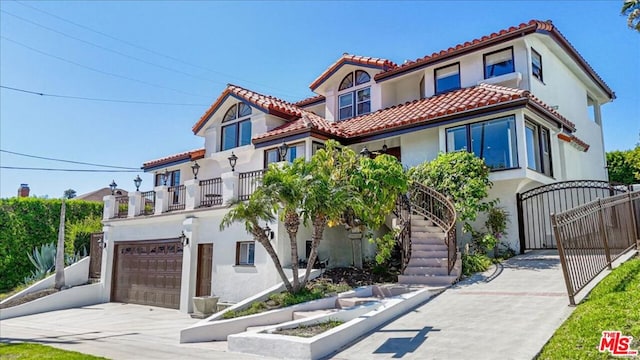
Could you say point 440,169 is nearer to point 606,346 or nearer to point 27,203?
point 606,346

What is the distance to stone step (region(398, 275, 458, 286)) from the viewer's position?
11445 mm

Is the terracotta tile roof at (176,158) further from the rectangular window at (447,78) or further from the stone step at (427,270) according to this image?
the stone step at (427,270)

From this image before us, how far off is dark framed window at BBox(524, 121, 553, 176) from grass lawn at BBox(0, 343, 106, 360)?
14070 mm

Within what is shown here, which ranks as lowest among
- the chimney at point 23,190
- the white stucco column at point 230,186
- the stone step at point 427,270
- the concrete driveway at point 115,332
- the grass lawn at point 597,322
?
the concrete driveway at point 115,332

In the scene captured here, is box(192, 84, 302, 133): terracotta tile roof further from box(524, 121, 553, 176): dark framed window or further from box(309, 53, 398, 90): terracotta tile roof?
box(524, 121, 553, 176): dark framed window

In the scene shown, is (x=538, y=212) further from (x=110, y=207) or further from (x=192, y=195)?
(x=110, y=207)

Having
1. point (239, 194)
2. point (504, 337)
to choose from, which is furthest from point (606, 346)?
point (239, 194)

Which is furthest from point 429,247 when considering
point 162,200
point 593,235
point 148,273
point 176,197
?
point 148,273

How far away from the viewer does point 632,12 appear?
44.1 feet

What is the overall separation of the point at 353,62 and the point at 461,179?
9.81 metres

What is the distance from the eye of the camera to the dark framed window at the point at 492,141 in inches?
575

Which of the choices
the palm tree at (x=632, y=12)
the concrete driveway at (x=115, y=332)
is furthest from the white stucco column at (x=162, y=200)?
the palm tree at (x=632, y=12)

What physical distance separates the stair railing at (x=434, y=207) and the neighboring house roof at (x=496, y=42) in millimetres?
6899

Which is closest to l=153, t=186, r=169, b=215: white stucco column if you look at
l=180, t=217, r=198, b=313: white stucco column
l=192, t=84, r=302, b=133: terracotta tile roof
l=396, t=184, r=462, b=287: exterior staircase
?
l=180, t=217, r=198, b=313: white stucco column
